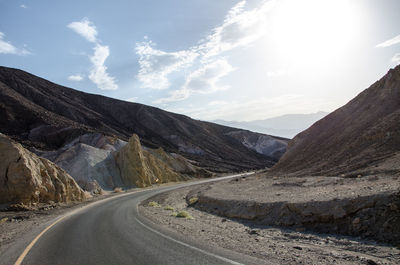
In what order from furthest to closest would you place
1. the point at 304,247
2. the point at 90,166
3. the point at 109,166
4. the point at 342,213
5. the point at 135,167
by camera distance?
the point at 135,167, the point at 109,166, the point at 90,166, the point at 342,213, the point at 304,247

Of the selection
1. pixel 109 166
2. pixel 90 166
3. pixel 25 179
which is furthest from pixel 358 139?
pixel 109 166

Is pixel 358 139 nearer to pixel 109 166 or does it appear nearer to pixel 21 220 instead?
pixel 21 220

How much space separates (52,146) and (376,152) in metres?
52.0

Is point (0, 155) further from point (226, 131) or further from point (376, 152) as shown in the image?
point (226, 131)

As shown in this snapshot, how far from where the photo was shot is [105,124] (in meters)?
78.9

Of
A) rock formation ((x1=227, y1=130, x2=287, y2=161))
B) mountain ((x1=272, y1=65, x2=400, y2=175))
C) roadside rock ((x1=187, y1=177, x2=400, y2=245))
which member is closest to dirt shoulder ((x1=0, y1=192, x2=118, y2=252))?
roadside rock ((x1=187, y1=177, x2=400, y2=245))

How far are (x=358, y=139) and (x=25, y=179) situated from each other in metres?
23.4

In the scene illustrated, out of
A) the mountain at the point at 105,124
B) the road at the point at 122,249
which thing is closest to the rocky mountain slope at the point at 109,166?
the mountain at the point at 105,124

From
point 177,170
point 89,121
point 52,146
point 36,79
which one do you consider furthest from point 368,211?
point 36,79

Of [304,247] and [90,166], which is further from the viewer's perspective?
[90,166]

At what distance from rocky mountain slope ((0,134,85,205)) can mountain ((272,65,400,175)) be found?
1906 centimetres

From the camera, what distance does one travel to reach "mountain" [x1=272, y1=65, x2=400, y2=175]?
1759 centimetres

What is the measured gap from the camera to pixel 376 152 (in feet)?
58.6

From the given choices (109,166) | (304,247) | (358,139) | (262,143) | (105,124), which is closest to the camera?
(304,247)
